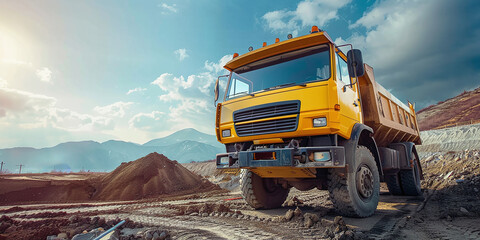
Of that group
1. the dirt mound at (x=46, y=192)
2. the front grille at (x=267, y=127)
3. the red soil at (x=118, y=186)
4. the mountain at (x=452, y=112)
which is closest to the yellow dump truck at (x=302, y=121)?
the front grille at (x=267, y=127)

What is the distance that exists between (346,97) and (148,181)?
39.9 feet

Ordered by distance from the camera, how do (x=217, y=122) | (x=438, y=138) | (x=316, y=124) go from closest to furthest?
(x=316, y=124)
(x=217, y=122)
(x=438, y=138)

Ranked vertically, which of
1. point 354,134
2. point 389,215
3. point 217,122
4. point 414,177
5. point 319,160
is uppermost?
point 217,122

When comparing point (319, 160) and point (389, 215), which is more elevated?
point (319, 160)

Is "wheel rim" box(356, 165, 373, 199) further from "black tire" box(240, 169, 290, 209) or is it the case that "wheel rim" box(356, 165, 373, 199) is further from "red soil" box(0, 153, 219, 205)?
"red soil" box(0, 153, 219, 205)

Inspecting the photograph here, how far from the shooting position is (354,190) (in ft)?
15.7

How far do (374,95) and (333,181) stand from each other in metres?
2.83

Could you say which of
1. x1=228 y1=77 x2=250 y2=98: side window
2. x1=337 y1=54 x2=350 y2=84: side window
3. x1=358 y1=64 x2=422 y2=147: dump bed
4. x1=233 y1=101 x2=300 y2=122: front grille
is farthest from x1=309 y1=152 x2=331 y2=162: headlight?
x1=358 y1=64 x2=422 y2=147: dump bed

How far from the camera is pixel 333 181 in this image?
479cm

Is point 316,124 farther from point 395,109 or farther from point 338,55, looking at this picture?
point 395,109

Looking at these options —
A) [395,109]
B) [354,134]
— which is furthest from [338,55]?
[395,109]

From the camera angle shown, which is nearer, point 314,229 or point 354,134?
point 314,229

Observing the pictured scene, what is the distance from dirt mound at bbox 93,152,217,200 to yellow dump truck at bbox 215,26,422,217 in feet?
29.8


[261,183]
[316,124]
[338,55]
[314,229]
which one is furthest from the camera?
[261,183]
